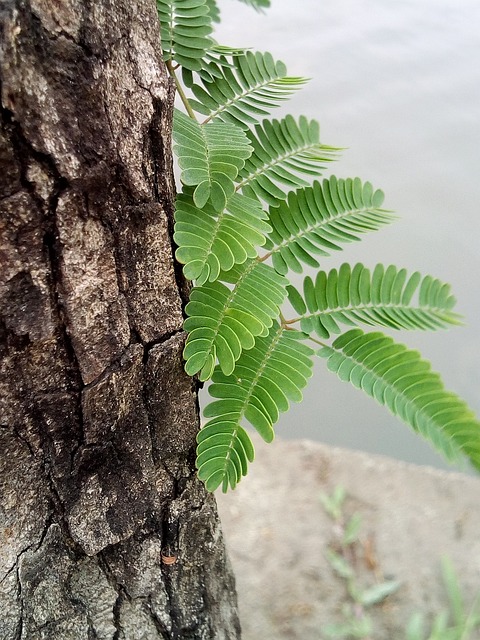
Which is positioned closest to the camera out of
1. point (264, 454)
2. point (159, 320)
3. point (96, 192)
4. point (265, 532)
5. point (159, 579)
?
point (96, 192)

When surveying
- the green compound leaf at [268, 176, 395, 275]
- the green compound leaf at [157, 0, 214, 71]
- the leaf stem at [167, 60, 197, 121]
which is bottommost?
the green compound leaf at [268, 176, 395, 275]

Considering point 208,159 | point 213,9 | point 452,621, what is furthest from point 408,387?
point 452,621

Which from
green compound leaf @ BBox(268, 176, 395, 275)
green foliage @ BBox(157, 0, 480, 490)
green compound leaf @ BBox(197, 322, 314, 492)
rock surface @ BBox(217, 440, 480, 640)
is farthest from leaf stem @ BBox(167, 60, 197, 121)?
rock surface @ BBox(217, 440, 480, 640)

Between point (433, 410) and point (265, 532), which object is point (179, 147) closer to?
point (433, 410)

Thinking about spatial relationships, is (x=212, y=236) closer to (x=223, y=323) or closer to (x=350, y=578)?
(x=223, y=323)

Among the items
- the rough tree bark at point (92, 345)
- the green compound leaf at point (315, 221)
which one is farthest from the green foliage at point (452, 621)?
the green compound leaf at point (315, 221)

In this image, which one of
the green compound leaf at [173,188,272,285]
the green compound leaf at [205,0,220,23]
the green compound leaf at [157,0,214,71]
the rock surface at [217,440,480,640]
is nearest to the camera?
the green compound leaf at [173,188,272,285]

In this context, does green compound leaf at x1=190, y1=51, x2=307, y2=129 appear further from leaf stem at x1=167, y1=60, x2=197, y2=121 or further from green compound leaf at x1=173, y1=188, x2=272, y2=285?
green compound leaf at x1=173, y1=188, x2=272, y2=285

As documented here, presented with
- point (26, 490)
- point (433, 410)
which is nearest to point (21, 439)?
point (26, 490)
